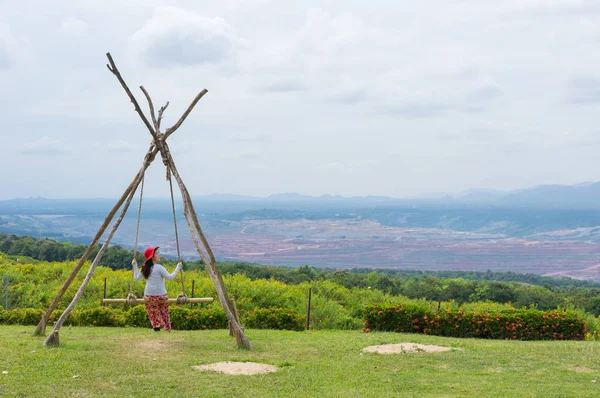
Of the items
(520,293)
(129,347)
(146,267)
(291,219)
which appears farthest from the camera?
(291,219)

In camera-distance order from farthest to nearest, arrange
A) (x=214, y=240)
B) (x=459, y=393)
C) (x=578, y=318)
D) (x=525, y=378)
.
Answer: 1. (x=214, y=240)
2. (x=578, y=318)
3. (x=525, y=378)
4. (x=459, y=393)

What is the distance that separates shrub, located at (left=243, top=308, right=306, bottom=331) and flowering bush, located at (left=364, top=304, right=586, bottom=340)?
1.73 metres

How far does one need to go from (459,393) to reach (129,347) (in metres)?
5.80

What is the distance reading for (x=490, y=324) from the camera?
14.4 m

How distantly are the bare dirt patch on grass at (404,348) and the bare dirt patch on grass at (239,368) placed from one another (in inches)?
91.9

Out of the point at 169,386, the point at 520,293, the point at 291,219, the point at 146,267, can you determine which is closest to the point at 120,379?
the point at 169,386

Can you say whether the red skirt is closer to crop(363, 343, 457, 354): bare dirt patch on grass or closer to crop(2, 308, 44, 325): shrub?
crop(363, 343, 457, 354): bare dirt patch on grass

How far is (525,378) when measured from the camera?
9023 millimetres

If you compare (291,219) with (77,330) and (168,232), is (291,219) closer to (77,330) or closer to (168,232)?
(168,232)

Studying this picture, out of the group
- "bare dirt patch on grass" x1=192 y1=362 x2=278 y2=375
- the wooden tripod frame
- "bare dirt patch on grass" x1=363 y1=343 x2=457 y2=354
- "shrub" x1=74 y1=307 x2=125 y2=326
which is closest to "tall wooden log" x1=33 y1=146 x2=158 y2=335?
the wooden tripod frame

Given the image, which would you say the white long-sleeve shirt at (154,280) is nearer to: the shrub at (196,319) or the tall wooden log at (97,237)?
the tall wooden log at (97,237)

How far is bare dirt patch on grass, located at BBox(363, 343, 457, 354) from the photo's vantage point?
1094 centimetres

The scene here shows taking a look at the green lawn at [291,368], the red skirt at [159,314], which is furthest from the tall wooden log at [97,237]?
the red skirt at [159,314]

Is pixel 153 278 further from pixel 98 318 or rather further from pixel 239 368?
pixel 98 318
